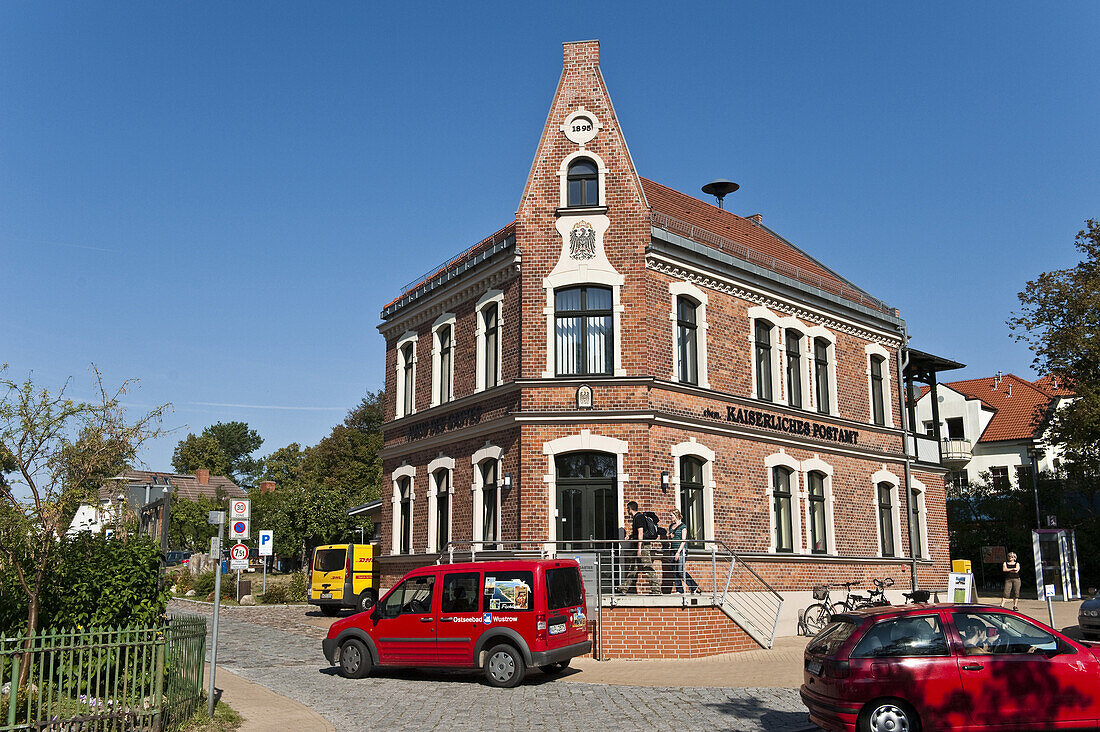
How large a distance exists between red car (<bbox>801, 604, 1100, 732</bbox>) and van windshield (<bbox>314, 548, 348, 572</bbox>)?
71.6 feet

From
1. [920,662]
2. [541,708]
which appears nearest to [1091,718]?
[920,662]

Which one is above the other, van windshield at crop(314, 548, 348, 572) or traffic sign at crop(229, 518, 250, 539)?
traffic sign at crop(229, 518, 250, 539)

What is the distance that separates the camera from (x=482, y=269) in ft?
74.6

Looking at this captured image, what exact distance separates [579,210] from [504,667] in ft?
35.7

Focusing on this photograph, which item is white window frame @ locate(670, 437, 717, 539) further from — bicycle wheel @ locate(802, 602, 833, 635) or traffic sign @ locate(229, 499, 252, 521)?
traffic sign @ locate(229, 499, 252, 521)

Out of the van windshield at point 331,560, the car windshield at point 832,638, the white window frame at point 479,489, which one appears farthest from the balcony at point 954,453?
the car windshield at point 832,638

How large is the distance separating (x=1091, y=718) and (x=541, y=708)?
20.8ft

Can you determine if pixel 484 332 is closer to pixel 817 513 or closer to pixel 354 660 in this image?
pixel 354 660

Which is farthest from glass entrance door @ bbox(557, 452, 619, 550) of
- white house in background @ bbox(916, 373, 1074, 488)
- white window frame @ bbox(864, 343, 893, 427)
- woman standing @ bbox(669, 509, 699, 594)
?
white house in background @ bbox(916, 373, 1074, 488)

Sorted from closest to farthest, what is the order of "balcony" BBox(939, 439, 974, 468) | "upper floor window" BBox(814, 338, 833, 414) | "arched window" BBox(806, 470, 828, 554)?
"arched window" BBox(806, 470, 828, 554)
"upper floor window" BBox(814, 338, 833, 414)
"balcony" BBox(939, 439, 974, 468)

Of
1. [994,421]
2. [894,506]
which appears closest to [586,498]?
[894,506]

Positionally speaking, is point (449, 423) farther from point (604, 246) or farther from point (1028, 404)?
point (1028, 404)

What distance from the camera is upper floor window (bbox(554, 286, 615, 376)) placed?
20.6 m

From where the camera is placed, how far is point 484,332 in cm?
2300
